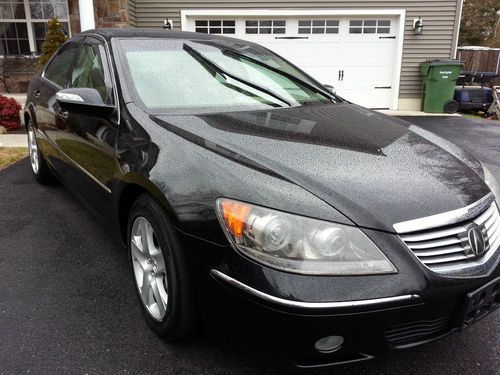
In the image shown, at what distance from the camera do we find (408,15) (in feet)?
35.7

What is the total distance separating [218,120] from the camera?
89.4 inches

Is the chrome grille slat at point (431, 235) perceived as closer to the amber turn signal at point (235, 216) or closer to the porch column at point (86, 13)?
the amber turn signal at point (235, 216)

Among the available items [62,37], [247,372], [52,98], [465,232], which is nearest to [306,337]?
[247,372]

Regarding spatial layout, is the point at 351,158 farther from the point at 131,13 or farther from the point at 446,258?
the point at 131,13

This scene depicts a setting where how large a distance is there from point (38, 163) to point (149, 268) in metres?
2.92

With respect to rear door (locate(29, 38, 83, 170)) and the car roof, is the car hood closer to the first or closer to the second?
the car roof

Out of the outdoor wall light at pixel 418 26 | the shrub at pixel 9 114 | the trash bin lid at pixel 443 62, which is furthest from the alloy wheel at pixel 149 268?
the outdoor wall light at pixel 418 26

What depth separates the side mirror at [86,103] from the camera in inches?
96.2

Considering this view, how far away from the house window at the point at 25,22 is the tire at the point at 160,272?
38.4ft

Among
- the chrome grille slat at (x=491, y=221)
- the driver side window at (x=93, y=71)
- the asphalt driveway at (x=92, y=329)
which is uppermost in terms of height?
the driver side window at (x=93, y=71)

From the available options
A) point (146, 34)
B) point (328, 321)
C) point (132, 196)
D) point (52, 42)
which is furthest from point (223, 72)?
point (52, 42)

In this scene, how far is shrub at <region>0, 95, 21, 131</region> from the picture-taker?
7473 mm

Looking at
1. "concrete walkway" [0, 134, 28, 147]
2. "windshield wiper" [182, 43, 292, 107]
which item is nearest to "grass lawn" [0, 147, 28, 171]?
"concrete walkway" [0, 134, 28, 147]

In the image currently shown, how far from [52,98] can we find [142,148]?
6.18 feet
